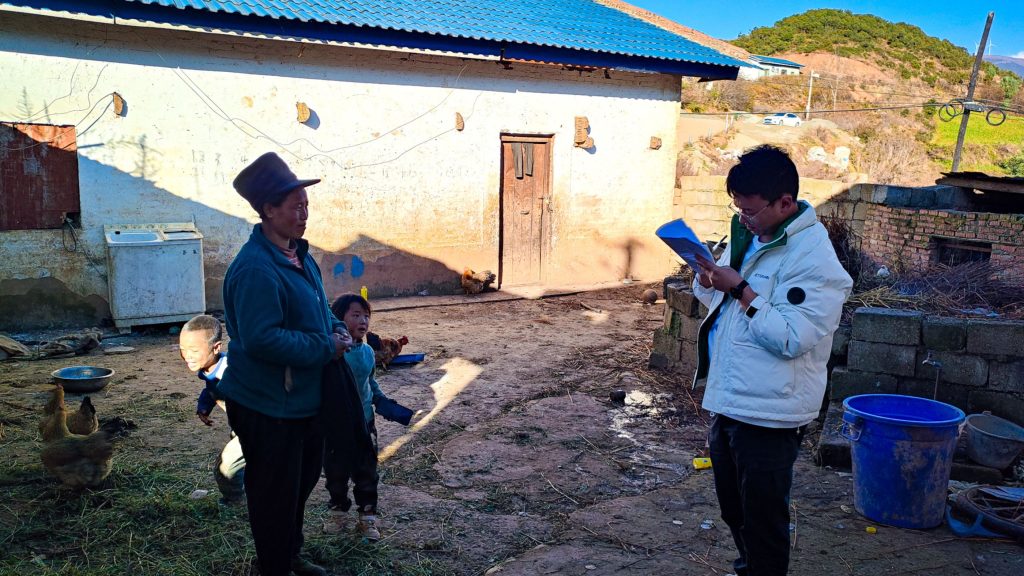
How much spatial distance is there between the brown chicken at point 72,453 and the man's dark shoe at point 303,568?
1.54 m

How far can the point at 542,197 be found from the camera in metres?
12.5

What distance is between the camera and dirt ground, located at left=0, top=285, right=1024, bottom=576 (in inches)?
150

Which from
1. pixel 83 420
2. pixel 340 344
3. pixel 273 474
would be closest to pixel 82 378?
pixel 83 420

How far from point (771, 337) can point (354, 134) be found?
28.8ft

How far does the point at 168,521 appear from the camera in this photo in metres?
4.01

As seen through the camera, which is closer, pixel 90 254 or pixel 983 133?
pixel 90 254

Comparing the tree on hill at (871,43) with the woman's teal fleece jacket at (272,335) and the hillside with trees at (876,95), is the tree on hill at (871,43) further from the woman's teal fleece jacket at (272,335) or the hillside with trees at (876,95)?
the woman's teal fleece jacket at (272,335)

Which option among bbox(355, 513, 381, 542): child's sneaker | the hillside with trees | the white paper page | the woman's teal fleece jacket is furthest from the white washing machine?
the hillside with trees

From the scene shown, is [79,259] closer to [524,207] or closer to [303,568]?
[524,207]

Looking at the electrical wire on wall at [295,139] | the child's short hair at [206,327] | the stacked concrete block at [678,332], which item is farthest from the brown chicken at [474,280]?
the child's short hair at [206,327]

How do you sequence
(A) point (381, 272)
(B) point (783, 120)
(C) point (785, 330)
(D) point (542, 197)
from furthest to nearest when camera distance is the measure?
(B) point (783, 120), (D) point (542, 197), (A) point (381, 272), (C) point (785, 330)

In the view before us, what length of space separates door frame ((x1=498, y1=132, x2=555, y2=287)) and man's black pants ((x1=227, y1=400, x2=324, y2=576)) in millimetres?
9233

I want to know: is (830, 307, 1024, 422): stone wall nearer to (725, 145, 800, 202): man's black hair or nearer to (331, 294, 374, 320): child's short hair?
(725, 145, 800, 202): man's black hair

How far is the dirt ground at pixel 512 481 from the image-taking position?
381 centimetres
